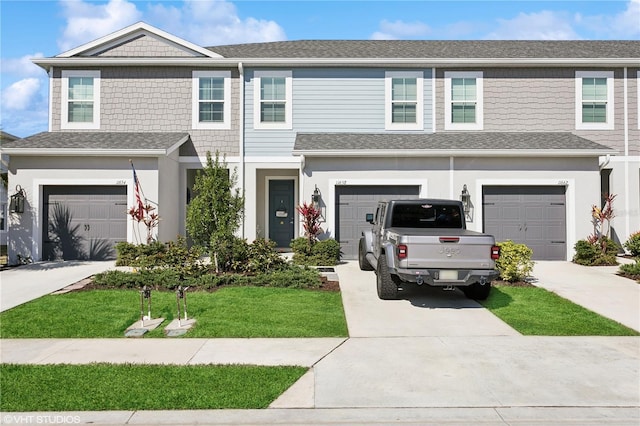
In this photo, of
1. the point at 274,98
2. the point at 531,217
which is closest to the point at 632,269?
the point at 531,217

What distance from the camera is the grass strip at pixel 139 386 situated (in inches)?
170

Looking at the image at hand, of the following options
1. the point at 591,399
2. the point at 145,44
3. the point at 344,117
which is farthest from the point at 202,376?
the point at 145,44

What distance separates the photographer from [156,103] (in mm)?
15375

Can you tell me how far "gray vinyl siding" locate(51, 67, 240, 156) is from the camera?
50.2 feet

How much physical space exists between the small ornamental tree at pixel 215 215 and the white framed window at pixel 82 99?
7.05 meters

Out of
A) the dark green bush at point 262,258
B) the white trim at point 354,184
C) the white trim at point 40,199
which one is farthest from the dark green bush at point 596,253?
the white trim at point 40,199

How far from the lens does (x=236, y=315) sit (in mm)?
7582

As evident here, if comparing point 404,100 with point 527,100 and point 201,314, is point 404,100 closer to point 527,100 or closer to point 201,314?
point 527,100

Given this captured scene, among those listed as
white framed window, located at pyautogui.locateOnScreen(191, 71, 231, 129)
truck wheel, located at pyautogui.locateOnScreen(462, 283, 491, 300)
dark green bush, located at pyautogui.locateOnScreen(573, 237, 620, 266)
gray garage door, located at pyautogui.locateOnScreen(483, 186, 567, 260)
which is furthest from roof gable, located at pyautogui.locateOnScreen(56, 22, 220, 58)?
dark green bush, located at pyautogui.locateOnScreen(573, 237, 620, 266)

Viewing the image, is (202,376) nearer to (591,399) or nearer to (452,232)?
(591,399)

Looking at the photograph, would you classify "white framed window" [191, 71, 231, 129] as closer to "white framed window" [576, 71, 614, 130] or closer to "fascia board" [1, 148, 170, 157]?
"fascia board" [1, 148, 170, 157]

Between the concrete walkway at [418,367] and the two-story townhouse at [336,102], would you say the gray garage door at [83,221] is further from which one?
the concrete walkway at [418,367]

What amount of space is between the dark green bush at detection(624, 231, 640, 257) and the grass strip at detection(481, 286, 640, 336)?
610cm

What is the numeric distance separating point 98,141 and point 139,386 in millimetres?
11261
